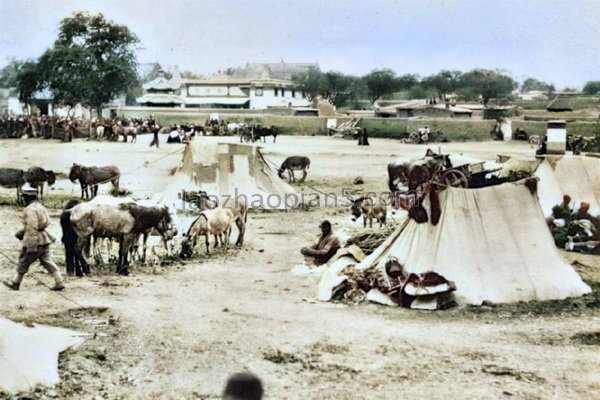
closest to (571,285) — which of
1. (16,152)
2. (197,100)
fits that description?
(16,152)

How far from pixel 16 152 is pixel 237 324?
71.8 feet

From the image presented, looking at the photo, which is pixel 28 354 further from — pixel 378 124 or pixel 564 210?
pixel 378 124

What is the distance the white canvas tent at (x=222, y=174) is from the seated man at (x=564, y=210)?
7.01 meters

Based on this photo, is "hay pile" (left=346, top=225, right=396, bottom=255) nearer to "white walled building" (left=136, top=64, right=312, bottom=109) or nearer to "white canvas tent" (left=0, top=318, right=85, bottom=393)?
"white canvas tent" (left=0, top=318, right=85, bottom=393)

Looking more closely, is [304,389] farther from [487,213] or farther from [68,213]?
[68,213]

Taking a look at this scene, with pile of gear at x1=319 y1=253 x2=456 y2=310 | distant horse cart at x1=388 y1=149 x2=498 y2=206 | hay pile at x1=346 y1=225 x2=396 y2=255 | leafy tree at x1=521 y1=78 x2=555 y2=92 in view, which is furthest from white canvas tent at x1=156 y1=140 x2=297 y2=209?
leafy tree at x1=521 y1=78 x2=555 y2=92

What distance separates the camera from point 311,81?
65.0 metres

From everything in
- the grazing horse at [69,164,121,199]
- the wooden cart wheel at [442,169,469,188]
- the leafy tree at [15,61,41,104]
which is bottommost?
the grazing horse at [69,164,121,199]

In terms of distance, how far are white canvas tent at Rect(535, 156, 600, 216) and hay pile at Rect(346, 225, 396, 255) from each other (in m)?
3.67

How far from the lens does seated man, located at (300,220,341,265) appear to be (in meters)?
12.2

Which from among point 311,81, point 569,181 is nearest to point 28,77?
point 569,181

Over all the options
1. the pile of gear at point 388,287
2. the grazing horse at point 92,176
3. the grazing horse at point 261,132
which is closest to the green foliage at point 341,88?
the grazing horse at point 261,132

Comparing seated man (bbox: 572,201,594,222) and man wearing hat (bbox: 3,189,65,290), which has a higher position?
man wearing hat (bbox: 3,189,65,290)

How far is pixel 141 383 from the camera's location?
698cm
